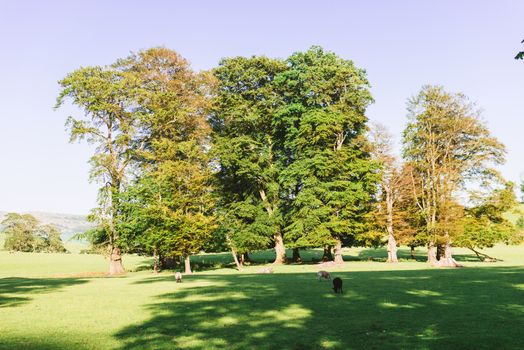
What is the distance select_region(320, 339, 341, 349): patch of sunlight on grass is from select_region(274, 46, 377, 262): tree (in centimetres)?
3960

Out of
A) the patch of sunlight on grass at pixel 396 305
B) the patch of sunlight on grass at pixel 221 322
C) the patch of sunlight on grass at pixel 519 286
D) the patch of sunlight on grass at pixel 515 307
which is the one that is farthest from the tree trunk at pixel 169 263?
the patch of sunlight on grass at pixel 515 307

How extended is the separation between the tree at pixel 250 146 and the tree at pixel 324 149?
2019 mm

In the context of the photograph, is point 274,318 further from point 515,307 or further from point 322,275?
point 322,275

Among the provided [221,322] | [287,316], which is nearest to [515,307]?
[287,316]

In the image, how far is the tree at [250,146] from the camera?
56.7m

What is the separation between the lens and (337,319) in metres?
16.0

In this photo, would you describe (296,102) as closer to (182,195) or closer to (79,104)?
(182,195)

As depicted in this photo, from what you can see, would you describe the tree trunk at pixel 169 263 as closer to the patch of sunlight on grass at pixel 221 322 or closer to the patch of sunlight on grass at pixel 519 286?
the patch of sunlight on grass at pixel 221 322

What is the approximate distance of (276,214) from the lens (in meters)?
57.6

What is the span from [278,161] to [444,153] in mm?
22501

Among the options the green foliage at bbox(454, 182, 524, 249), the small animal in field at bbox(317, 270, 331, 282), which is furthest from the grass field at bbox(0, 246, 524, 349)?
the green foliage at bbox(454, 182, 524, 249)

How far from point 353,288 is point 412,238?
108 ft

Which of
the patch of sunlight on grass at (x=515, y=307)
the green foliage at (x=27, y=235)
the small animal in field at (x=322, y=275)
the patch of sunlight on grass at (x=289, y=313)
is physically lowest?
the patch of sunlight on grass at (x=289, y=313)

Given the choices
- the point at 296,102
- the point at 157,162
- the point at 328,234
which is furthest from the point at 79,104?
the point at 328,234
